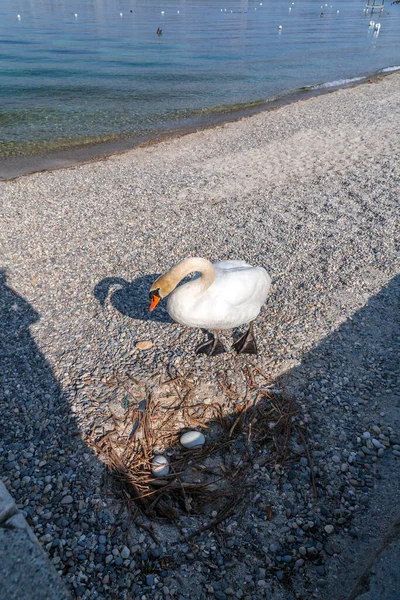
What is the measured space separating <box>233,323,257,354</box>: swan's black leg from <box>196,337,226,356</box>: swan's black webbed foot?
202mm

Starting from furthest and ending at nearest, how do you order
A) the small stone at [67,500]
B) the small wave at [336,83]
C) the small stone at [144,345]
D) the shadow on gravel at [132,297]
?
the small wave at [336,83], the shadow on gravel at [132,297], the small stone at [144,345], the small stone at [67,500]

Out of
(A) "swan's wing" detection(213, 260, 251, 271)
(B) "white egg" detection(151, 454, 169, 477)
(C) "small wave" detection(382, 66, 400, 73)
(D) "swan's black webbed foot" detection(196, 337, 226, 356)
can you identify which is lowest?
(B) "white egg" detection(151, 454, 169, 477)

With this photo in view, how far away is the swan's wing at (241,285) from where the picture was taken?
192 inches

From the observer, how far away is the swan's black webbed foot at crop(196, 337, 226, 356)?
17.9 feet

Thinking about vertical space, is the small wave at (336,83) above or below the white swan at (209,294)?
below

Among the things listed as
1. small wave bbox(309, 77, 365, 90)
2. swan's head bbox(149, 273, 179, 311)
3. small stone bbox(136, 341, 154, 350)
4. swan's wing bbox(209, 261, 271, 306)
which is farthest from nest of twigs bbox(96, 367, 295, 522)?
small wave bbox(309, 77, 365, 90)

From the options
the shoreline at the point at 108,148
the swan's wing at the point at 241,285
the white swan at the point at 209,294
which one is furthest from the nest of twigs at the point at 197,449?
the shoreline at the point at 108,148

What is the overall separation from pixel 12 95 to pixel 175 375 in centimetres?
2044

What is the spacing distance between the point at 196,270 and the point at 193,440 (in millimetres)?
1815

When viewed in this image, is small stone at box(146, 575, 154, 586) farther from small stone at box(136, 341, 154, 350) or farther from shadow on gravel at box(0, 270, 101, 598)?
small stone at box(136, 341, 154, 350)

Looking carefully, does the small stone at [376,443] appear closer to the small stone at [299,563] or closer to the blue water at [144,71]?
the small stone at [299,563]

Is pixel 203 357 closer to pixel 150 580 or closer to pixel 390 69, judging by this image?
pixel 150 580

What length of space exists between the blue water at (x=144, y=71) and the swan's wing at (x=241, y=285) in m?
12.1

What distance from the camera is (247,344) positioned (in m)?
5.47
